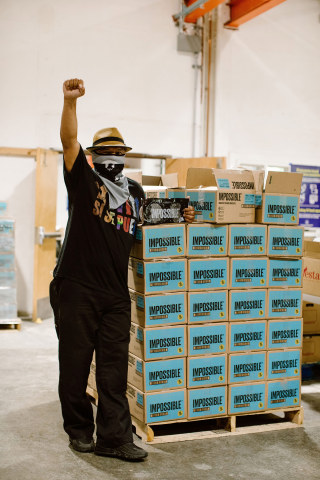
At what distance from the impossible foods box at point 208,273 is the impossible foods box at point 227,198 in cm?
27

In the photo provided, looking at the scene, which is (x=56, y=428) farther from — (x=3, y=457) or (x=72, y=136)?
(x=72, y=136)

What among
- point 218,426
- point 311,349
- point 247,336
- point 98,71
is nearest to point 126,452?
point 218,426

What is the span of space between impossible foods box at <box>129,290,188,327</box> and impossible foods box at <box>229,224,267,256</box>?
473mm

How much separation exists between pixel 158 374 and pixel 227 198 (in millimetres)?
1185

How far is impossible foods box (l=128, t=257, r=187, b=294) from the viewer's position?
347 cm

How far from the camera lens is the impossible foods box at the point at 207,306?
3.61 m

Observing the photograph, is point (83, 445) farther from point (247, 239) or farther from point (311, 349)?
point (311, 349)

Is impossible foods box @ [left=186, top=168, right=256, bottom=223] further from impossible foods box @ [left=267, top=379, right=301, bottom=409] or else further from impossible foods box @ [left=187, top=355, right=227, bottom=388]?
impossible foods box @ [left=267, top=379, right=301, bottom=409]

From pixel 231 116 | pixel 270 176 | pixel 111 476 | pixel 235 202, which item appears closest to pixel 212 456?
pixel 111 476

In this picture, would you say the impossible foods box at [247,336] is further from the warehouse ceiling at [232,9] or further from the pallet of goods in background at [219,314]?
the warehouse ceiling at [232,9]

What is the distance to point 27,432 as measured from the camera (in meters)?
3.58

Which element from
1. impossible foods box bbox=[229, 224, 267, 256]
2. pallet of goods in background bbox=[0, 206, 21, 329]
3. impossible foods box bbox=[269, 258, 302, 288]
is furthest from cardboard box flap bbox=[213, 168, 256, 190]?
pallet of goods in background bbox=[0, 206, 21, 329]

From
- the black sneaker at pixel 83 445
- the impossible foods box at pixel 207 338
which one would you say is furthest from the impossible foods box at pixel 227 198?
the black sneaker at pixel 83 445

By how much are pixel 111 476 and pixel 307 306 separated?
Result: 269cm
